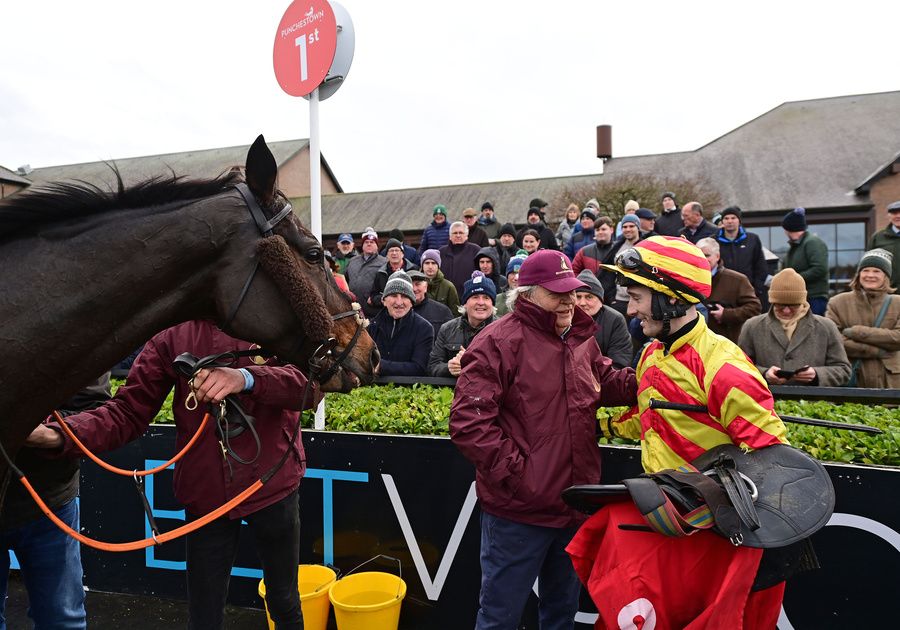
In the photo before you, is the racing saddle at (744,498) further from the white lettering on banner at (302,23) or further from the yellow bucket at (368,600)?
the white lettering on banner at (302,23)

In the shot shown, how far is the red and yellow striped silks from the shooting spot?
2064 mm

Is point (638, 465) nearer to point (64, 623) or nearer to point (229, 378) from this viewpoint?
point (229, 378)

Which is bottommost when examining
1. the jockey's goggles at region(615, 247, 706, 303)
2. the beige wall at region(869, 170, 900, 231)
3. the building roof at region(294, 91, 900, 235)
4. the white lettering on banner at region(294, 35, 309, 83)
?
the jockey's goggles at region(615, 247, 706, 303)

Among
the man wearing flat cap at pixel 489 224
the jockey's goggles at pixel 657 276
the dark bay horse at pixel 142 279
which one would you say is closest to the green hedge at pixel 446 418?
the jockey's goggles at pixel 657 276

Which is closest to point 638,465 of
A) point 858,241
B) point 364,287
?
point 364,287

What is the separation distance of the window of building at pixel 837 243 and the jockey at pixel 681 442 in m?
21.1

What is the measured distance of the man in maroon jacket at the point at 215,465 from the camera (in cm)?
257

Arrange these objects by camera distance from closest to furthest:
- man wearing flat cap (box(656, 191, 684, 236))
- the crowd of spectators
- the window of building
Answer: the crowd of spectators → man wearing flat cap (box(656, 191, 684, 236)) → the window of building

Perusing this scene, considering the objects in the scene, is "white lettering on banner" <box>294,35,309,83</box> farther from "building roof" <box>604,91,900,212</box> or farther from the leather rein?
"building roof" <box>604,91,900,212</box>

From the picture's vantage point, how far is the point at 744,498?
1.92m

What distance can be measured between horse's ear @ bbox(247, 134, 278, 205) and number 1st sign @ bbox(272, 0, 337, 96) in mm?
2100

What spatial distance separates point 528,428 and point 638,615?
0.92 m

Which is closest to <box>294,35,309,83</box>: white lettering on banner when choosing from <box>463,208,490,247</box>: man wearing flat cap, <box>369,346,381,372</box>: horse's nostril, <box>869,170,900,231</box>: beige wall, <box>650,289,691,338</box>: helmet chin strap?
<box>369,346,381,372</box>: horse's nostril

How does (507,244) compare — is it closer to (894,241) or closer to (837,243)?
(894,241)
